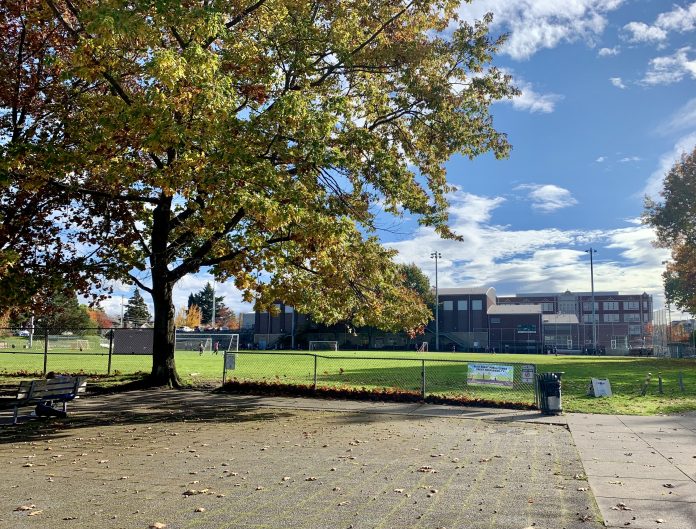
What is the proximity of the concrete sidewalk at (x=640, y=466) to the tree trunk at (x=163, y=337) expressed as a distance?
11866 mm

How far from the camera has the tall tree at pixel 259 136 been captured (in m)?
11.4

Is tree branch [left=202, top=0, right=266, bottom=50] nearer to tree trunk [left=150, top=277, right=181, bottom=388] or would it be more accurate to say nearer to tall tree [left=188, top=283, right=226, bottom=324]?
tree trunk [left=150, top=277, right=181, bottom=388]

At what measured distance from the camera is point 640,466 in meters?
8.35

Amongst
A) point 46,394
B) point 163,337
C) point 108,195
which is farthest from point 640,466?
point 163,337

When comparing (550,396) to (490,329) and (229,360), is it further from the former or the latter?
(490,329)

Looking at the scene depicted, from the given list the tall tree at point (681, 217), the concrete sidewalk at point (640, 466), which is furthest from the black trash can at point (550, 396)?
the tall tree at point (681, 217)

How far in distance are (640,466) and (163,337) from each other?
14175 millimetres

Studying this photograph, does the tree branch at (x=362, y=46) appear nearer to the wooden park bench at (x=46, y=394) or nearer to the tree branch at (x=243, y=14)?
the tree branch at (x=243, y=14)

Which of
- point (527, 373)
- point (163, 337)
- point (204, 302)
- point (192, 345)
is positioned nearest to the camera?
point (527, 373)

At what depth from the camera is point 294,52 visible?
46.0 feet

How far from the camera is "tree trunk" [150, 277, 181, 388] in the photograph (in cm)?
1839

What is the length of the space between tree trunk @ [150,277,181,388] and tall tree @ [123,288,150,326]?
83007 mm

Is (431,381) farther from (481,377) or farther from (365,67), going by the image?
(365,67)

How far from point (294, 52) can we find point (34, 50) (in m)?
6.72
